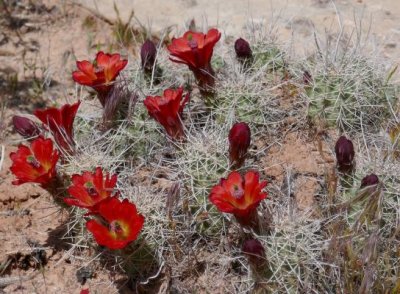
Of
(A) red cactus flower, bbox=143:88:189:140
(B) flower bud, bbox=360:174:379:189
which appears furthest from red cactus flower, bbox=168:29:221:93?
(B) flower bud, bbox=360:174:379:189

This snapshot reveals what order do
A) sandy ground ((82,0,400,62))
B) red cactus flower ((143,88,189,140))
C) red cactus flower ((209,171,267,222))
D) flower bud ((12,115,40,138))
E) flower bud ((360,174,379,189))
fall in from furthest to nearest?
sandy ground ((82,0,400,62)) → flower bud ((12,115,40,138)) → red cactus flower ((143,88,189,140)) → flower bud ((360,174,379,189)) → red cactus flower ((209,171,267,222))

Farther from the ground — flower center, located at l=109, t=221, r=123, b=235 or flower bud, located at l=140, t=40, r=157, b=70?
flower bud, located at l=140, t=40, r=157, b=70

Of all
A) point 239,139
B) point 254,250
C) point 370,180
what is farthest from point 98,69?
point 370,180

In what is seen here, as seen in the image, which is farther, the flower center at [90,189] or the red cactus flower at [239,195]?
the flower center at [90,189]

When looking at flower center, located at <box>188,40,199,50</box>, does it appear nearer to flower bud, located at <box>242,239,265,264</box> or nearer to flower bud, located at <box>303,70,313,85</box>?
flower bud, located at <box>303,70,313,85</box>

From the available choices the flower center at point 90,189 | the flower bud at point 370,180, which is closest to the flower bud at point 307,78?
the flower bud at point 370,180

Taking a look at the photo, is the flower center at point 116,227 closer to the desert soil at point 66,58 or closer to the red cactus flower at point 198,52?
the desert soil at point 66,58

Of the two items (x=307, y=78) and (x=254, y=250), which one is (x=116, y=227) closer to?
(x=254, y=250)
